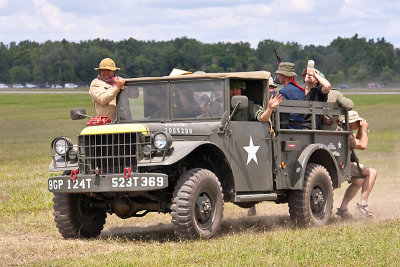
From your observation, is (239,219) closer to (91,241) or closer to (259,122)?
(259,122)

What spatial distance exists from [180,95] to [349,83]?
7531cm

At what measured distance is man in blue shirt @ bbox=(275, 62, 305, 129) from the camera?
11622 mm

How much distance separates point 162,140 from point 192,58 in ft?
279

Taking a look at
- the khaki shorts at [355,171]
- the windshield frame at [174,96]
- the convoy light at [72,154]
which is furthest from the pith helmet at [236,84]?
the khaki shorts at [355,171]

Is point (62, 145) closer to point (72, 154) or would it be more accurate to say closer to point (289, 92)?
point (72, 154)

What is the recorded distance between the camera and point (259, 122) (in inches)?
432

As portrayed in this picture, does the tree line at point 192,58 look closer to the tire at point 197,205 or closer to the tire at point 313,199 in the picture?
the tire at point 313,199

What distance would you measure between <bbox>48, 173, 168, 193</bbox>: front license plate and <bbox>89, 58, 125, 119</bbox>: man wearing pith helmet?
5.25 ft

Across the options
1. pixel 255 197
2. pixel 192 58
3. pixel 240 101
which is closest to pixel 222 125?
pixel 240 101

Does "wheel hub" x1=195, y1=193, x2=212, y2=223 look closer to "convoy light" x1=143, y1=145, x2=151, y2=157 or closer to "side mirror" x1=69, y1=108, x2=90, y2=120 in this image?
"convoy light" x1=143, y1=145, x2=151, y2=157

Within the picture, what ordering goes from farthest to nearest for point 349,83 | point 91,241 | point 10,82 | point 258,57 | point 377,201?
point 10,82
point 258,57
point 349,83
point 377,201
point 91,241

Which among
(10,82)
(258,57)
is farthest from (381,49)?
(10,82)

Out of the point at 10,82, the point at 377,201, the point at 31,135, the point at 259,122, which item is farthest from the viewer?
the point at 10,82

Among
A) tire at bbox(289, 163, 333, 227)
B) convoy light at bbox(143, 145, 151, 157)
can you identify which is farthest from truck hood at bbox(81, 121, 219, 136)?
tire at bbox(289, 163, 333, 227)
